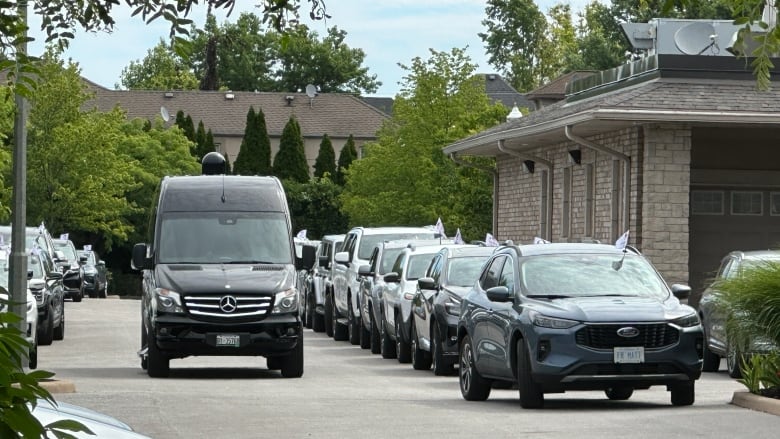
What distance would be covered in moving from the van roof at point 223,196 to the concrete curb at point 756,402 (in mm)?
7613

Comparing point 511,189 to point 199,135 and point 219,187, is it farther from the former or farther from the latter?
point 199,135

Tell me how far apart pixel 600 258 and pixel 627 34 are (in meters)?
19.8

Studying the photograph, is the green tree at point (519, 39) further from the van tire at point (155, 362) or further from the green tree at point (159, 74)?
the van tire at point (155, 362)

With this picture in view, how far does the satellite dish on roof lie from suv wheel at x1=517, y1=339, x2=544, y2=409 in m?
17.3

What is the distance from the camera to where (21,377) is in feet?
15.8

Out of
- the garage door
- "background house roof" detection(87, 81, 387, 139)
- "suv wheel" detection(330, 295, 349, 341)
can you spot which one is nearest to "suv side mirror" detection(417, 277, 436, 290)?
the garage door

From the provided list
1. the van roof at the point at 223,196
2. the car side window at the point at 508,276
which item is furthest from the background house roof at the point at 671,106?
the car side window at the point at 508,276

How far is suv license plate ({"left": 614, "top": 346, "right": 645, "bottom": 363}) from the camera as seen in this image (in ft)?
52.9

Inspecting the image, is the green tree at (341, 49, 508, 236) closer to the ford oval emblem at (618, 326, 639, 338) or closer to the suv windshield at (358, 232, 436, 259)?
the suv windshield at (358, 232, 436, 259)

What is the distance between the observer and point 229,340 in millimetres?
21406

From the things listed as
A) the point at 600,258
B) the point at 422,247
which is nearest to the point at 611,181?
the point at 422,247

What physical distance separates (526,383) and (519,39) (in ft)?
315

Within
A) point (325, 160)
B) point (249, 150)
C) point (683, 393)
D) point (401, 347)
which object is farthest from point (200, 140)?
point (683, 393)

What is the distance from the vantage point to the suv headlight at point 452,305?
2191 cm
